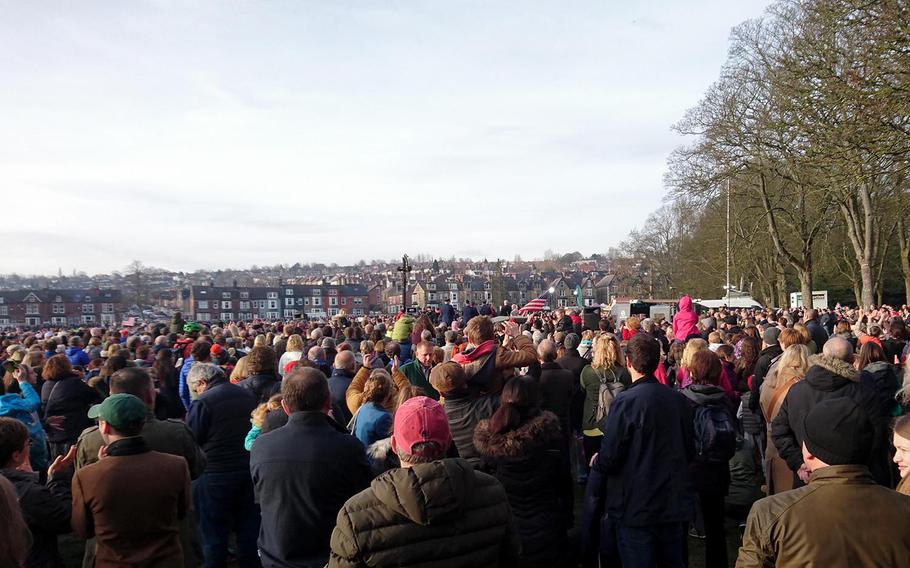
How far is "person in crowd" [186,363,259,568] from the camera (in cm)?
535

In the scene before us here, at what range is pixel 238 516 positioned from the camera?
216 inches

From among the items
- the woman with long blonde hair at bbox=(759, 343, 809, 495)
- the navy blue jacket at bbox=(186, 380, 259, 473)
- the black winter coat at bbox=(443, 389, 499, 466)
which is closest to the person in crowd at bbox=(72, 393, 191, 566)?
the navy blue jacket at bbox=(186, 380, 259, 473)

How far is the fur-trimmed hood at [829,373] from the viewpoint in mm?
4801

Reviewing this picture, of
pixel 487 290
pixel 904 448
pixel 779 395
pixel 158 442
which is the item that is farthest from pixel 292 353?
pixel 487 290

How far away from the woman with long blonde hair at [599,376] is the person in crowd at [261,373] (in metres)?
3.15

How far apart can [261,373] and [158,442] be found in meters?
2.20

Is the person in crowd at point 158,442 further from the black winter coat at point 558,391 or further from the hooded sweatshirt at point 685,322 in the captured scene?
the hooded sweatshirt at point 685,322

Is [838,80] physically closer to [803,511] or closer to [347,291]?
[803,511]

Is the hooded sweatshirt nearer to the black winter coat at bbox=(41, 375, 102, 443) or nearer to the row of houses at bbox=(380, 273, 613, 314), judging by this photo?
the black winter coat at bbox=(41, 375, 102, 443)

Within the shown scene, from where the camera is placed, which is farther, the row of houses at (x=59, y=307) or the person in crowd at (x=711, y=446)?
the row of houses at (x=59, y=307)

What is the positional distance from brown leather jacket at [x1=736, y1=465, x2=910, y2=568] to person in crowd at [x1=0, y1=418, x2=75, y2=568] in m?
3.29

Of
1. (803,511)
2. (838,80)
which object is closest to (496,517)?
(803,511)

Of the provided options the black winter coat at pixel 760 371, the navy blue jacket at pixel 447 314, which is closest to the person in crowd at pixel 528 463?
the black winter coat at pixel 760 371

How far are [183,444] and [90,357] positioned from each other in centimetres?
870
